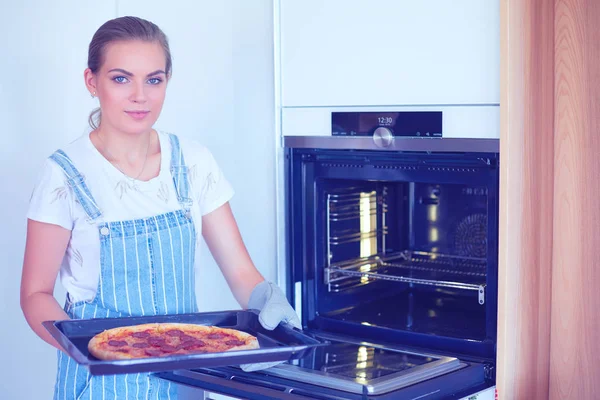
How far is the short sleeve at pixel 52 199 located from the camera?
5.37ft

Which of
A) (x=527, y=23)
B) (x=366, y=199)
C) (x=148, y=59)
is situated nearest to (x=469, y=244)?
(x=366, y=199)

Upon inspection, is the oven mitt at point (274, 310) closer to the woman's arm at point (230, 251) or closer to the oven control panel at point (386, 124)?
the woman's arm at point (230, 251)

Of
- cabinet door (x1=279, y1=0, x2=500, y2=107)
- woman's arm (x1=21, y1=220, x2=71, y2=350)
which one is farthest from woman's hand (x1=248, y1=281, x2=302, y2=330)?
cabinet door (x1=279, y1=0, x2=500, y2=107)

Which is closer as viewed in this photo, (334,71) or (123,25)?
(123,25)

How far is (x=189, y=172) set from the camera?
73.1 inches

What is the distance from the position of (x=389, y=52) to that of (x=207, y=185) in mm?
579

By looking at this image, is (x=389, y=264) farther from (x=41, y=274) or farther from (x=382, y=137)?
(x=41, y=274)

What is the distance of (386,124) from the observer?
2.09m

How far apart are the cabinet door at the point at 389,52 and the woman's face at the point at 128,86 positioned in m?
0.61

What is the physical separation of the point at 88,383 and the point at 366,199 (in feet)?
3.20

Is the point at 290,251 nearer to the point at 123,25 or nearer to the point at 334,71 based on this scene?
the point at 334,71

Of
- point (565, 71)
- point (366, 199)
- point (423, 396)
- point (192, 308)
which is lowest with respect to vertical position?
point (423, 396)

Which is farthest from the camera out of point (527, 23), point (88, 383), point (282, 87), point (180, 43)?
point (282, 87)

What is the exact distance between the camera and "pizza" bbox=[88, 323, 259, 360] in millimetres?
1496
